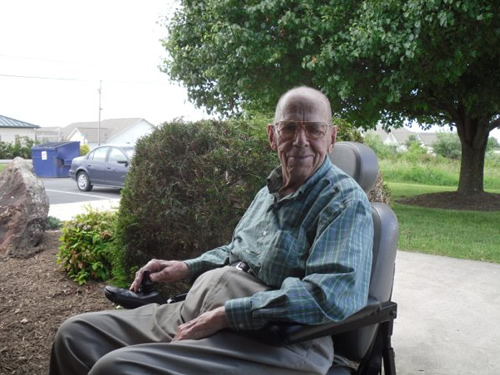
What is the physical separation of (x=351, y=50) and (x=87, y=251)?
5.54 metres

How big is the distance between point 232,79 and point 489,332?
723 cm

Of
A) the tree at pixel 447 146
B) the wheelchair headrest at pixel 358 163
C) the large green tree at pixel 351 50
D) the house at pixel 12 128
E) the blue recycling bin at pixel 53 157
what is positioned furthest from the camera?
the tree at pixel 447 146

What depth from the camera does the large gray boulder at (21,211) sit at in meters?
5.14

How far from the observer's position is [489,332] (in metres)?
3.52

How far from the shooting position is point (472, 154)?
12.2 metres

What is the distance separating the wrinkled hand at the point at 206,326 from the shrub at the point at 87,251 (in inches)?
102

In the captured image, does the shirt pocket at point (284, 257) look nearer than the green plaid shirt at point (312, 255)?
No

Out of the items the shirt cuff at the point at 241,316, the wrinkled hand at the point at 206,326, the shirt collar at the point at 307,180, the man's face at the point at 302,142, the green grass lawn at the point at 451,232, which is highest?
the man's face at the point at 302,142

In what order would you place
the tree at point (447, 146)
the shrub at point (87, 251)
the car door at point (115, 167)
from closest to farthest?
the shrub at point (87, 251) → the car door at point (115, 167) → the tree at point (447, 146)

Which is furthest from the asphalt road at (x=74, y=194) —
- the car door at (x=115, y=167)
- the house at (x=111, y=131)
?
the house at (x=111, y=131)

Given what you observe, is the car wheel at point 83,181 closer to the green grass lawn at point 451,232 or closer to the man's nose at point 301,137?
the green grass lawn at point 451,232

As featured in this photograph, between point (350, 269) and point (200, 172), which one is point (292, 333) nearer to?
point (350, 269)

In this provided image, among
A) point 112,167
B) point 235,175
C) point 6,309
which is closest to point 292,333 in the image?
point 235,175

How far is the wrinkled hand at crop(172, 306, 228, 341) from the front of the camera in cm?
167
